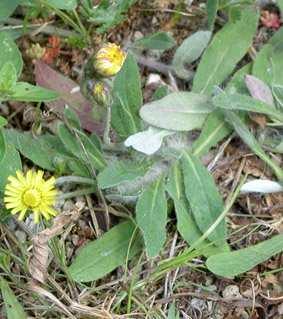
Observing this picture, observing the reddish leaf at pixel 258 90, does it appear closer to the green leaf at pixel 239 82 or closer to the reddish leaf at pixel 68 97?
the green leaf at pixel 239 82

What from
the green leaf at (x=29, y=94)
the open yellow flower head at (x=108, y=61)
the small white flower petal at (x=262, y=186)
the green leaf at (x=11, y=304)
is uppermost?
the green leaf at (x=29, y=94)

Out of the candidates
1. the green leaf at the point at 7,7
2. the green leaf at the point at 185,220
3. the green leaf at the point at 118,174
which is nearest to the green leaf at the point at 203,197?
the green leaf at the point at 185,220

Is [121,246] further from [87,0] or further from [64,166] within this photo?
[87,0]

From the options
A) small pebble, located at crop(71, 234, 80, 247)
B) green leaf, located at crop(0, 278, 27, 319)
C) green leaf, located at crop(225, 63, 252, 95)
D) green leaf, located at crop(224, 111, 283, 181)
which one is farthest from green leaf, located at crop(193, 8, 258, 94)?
green leaf, located at crop(0, 278, 27, 319)

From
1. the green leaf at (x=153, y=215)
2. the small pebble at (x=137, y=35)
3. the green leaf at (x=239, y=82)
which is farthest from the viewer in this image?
the small pebble at (x=137, y=35)

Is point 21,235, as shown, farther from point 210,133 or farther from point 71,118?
point 210,133

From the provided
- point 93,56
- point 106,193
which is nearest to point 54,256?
point 106,193
